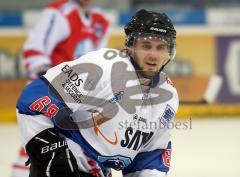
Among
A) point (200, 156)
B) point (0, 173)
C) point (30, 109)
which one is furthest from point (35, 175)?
point (200, 156)

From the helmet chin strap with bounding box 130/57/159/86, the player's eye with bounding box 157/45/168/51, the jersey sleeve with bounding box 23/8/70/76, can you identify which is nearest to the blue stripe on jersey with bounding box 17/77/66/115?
the helmet chin strap with bounding box 130/57/159/86

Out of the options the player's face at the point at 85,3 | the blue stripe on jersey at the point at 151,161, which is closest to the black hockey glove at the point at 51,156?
the blue stripe on jersey at the point at 151,161

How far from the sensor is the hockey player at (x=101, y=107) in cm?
263

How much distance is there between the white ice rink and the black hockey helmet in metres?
1.63

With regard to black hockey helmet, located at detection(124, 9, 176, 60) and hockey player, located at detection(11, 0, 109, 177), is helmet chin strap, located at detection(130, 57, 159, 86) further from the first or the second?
hockey player, located at detection(11, 0, 109, 177)

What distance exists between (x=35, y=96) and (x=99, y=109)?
0.26m

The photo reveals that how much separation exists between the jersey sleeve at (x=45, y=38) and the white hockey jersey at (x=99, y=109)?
5.40 feet

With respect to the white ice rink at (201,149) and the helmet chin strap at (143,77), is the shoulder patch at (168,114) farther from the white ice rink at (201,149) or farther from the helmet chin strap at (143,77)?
the white ice rink at (201,149)

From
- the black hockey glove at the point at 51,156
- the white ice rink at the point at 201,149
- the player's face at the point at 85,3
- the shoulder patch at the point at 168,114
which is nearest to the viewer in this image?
the black hockey glove at the point at 51,156

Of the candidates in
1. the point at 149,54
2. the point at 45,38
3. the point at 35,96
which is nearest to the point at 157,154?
the point at 149,54

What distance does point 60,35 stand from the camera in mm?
4465

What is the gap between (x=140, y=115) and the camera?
2.68m

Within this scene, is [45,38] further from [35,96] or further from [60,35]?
[35,96]

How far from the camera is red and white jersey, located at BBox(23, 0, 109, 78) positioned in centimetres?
439
